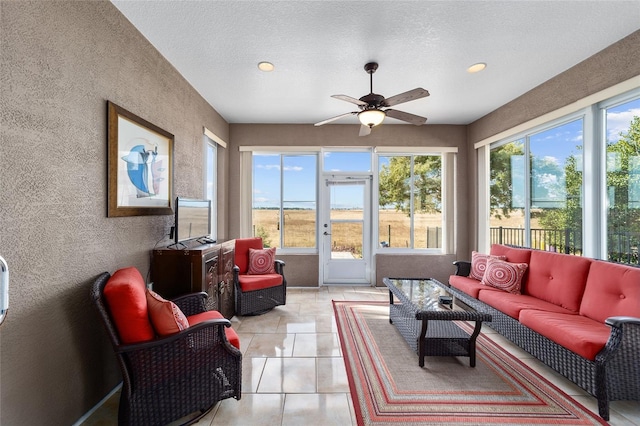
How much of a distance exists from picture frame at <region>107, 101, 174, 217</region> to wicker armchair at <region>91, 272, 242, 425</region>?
2.24 ft

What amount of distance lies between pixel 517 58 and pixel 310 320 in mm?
3498

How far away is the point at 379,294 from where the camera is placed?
15.0 feet

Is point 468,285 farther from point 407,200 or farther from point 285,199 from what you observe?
point 285,199

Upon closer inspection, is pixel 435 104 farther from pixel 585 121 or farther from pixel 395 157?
pixel 585 121

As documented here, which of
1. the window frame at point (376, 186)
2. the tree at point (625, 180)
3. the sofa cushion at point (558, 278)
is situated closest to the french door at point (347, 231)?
the window frame at point (376, 186)

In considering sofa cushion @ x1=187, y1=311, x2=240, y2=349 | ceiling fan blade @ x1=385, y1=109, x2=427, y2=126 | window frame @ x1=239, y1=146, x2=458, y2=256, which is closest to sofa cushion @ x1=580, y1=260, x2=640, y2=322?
ceiling fan blade @ x1=385, y1=109, x2=427, y2=126

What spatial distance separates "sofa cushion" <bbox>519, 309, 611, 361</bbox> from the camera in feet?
6.23

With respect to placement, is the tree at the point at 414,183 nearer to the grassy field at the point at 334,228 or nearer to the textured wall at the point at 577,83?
the grassy field at the point at 334,228

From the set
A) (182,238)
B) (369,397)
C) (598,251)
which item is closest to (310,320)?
(369,397)

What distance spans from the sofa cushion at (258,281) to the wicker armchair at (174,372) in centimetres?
165

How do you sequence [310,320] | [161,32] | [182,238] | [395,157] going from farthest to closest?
1. [395,157]
2. [310,320]
3. [182,238]
4. [161,32]

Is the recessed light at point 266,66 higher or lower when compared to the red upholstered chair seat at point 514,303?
higher

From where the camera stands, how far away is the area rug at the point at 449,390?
1.83 m

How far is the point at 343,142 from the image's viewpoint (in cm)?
496
